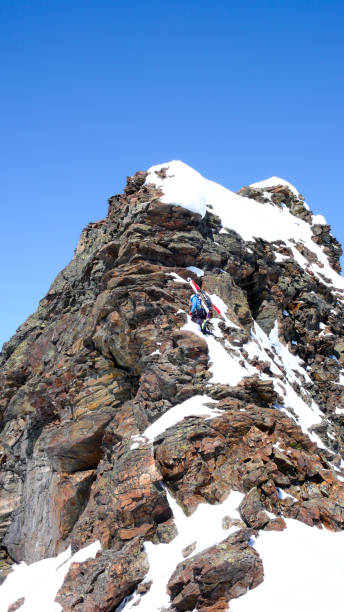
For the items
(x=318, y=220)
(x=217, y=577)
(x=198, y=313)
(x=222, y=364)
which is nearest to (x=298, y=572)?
(x=217, y=577)

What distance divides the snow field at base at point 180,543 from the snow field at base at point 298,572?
130 cm

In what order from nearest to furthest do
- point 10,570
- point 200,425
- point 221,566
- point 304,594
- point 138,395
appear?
point 304,594, point 221,566, point 200,425, point 138,395, point 10,570

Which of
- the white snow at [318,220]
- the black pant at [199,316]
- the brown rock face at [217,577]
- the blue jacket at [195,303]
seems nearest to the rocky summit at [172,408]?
the brown rock face at [217,577]

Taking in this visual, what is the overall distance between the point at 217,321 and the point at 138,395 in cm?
519

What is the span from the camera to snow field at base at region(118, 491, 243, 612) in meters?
12.1

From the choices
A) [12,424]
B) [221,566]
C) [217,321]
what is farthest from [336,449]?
[12,424]

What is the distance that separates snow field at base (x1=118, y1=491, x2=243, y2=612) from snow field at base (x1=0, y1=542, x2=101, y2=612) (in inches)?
140

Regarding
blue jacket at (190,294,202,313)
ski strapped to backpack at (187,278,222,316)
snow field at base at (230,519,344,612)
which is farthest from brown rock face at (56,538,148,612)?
ski strapped to backpack at (187,278,222,316)

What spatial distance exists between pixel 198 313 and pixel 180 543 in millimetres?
9787

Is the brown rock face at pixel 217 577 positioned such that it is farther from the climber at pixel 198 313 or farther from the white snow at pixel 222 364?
the climber at pixel 198 313

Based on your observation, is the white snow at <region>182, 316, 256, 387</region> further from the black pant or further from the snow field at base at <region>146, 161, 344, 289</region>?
the snow field at base at <region>146, 161, 344, 289</region>

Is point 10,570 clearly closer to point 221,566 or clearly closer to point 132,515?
point 132,515

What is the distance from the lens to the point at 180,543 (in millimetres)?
13320

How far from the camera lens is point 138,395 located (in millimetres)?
19859
